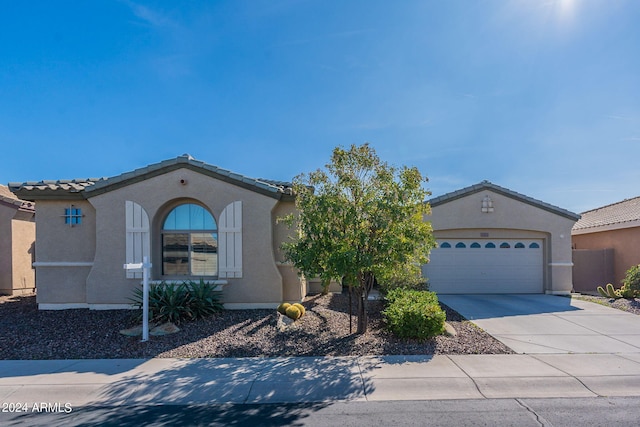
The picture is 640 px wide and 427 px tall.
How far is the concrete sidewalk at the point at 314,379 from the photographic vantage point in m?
5.06

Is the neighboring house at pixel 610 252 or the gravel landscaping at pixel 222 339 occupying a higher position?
the neighboring house at pixel 610 252

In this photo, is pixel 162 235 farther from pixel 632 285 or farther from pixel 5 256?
pixel 632 285

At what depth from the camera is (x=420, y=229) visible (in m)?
7.19

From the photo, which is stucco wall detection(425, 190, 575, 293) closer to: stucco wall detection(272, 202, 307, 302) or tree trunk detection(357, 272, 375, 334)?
stucco wall detection(272, 202, 307, 302)

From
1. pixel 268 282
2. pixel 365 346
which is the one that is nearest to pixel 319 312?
pixel 268 282

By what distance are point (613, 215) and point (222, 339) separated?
19184mm

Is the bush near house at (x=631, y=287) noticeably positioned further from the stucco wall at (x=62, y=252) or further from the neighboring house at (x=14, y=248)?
the neighboring house at (x=14, y=248)

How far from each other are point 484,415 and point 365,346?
287 centimetres

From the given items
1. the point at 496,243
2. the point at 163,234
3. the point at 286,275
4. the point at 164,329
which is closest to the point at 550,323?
the point at 496,243

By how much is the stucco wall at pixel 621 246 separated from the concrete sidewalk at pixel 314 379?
34.4 ft

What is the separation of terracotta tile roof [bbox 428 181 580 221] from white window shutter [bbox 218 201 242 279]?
756 centimetres

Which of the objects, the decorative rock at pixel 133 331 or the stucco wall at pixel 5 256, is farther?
the stucco wall at pixel 5 256

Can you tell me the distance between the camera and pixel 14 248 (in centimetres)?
1290

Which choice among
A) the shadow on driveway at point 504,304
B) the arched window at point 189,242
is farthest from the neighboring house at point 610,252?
the arched window at point 189,242
